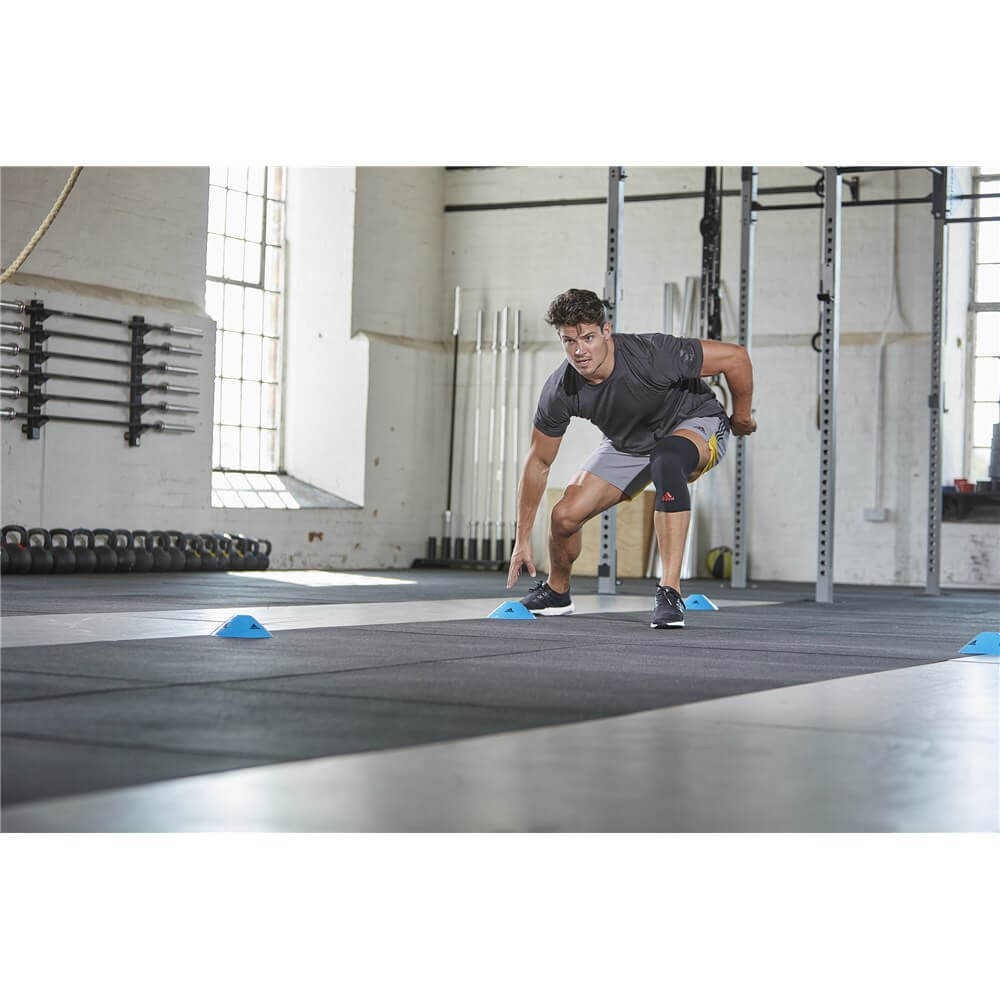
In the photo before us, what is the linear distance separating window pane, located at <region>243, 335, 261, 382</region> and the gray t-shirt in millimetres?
7324

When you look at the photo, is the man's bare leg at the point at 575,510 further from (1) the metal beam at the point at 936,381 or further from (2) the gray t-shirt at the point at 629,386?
(1) the metal beam at the point at 936,381

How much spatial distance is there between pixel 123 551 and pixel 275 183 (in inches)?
172

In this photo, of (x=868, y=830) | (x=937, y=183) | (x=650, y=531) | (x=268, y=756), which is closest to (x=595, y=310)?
(x=268, y=756)

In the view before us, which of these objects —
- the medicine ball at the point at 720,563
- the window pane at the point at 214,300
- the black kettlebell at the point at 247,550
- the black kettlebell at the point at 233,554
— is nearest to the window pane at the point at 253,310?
the window pane at the point at 214,300

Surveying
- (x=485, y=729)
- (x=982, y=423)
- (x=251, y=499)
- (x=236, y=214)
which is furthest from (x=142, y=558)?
(x=485, y=729)

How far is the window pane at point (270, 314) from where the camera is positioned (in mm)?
12109

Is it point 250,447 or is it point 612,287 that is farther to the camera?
point 250,447

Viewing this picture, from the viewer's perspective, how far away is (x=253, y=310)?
470 inches

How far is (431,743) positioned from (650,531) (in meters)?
9.62

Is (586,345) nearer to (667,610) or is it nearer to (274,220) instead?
(667,610)

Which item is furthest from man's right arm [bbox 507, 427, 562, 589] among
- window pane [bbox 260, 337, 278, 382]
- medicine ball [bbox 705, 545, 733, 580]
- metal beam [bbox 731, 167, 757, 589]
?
window pane [bbox 260, 337, 278, 382]

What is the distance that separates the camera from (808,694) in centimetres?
288

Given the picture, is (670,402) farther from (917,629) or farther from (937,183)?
(937,183)

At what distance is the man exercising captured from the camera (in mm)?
Answer: 4699
